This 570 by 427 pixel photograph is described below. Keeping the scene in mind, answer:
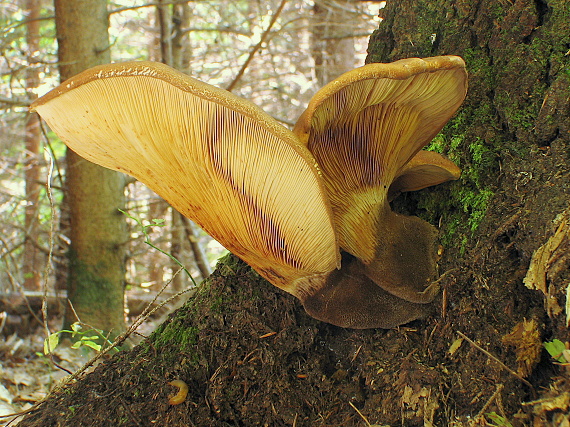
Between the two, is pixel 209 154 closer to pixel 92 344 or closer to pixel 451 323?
pixel 451 323

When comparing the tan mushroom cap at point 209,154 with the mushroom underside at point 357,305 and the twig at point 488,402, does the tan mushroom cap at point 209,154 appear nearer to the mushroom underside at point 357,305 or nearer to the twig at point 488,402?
the mushroom underside at point 357,305

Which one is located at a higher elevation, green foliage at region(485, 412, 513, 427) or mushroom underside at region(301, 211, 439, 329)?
mushroom underside at region(301, 211, 439, 329)

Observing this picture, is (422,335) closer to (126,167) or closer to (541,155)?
(541,155)

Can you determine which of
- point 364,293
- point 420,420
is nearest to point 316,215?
point 364,293

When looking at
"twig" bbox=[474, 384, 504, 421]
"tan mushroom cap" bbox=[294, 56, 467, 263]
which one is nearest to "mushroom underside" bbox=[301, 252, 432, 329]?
"tan mushroom cap" bbox=[294, 56, 467, 263]

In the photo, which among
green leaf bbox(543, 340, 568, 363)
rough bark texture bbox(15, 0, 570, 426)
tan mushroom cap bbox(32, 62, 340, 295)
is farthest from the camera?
rough bark texture bbox(15, 0, 570, 426)

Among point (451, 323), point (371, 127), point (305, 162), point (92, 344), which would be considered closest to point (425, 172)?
point (371, 127)

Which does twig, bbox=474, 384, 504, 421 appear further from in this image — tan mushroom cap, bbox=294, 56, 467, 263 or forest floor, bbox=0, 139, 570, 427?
tan mushroom cap, bbox=294, 56, 467, 263
